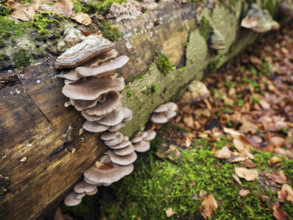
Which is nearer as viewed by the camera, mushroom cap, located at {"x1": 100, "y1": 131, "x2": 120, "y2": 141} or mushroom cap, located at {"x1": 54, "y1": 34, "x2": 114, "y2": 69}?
mushroom cap, located at {"x1": 54, "y1": 34, "x2": 114, "y2": 69}

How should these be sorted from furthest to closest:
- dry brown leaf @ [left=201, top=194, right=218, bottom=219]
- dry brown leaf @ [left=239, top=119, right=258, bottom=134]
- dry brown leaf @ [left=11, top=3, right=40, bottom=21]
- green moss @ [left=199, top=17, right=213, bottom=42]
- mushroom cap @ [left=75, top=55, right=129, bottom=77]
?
dry brown leaf @ [left=239, top=119, right=258, bottom=134] < green moss @ [left=199, top=17, right=213, bottom=42] < dry brown leaf @ [left=201, top=194, right=218, bottom=219] < dry brown leaf @ [left=11, top=3, right=40, bottom=21] < mushroom cap @ [left=75, top=55, right=129, bottom=77]

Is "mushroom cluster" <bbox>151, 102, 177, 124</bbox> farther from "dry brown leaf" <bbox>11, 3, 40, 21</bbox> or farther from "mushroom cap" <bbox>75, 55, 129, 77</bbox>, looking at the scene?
"dry brown leaf" <bbox>11, 3, 40, 21</bbox>

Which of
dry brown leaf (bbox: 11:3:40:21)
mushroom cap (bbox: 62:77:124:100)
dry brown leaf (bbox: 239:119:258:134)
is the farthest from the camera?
dry brown leaf (bbox: 239:119:258:134)

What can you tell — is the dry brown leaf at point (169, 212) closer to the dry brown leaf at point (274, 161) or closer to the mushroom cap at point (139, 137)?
the mushroom cap at point (139, 137)

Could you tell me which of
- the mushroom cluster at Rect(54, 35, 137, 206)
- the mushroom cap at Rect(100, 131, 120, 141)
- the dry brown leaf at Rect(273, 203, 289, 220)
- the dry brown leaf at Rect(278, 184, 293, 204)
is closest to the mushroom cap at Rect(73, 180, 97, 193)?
the mushroom cluster at Rect(54, 35, 137, 206)

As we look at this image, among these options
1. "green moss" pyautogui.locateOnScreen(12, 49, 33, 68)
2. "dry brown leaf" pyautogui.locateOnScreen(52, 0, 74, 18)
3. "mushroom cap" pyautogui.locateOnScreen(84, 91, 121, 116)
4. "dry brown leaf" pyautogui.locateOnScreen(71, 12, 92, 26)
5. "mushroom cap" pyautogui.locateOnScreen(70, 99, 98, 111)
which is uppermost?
"dry brown leaf" pyautogui.locateOnScreen(52, 0, 74, 18)

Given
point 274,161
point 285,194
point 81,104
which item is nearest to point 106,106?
point 81,104

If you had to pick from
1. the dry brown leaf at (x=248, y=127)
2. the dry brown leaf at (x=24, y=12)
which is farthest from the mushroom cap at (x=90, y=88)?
the dry brown leaf at (x=248, y=127)
